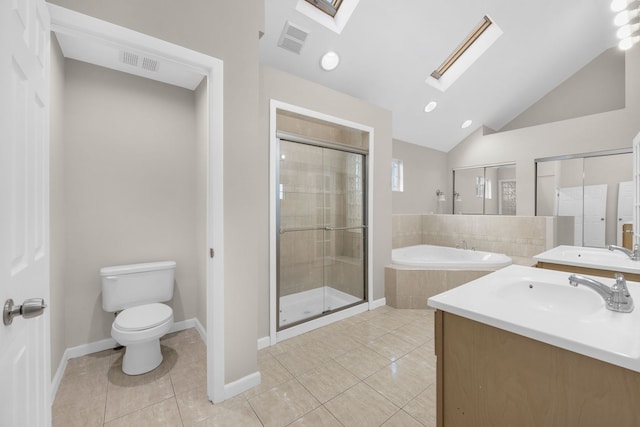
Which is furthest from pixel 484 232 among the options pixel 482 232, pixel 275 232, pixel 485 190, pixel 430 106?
pixel 275 232

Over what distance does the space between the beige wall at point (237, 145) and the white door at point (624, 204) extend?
4.01 metres

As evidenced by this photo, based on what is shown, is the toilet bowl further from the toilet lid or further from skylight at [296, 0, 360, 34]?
skylight at [296, 0, 360, 34]

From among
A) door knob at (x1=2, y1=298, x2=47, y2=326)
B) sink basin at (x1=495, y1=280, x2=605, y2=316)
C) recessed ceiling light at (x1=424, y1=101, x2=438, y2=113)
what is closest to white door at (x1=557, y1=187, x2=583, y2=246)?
recessed ceiling light at (x1=424, y1=101, x2=438, y2=113)

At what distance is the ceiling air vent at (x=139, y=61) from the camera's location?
209 cm

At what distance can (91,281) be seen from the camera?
2234mm

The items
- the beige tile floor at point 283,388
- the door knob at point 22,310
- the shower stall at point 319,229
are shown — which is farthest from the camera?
the shower stall at point 319,229

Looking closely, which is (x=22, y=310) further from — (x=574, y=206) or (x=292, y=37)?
(x=574, y=206)

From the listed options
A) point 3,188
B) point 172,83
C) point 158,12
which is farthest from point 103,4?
point 172,83

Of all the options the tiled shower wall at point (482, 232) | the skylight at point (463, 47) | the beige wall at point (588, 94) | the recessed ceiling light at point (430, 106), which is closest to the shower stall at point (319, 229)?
the tiled shower wall at point (482, 232)

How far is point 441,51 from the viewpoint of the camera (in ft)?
10.6

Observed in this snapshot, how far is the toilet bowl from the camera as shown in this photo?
1837 millimetres

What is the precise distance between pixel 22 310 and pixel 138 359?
5.22 ft

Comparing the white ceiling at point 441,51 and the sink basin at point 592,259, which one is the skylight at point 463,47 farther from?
the sink basin at point 592,259

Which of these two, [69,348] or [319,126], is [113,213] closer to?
[69,348]
